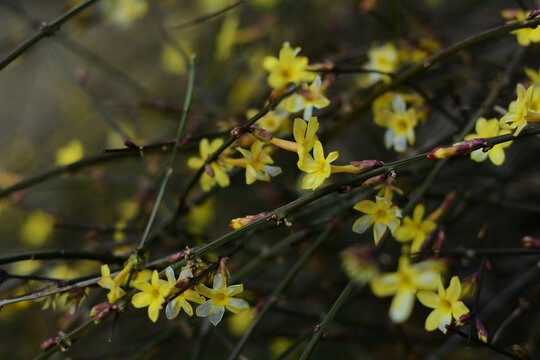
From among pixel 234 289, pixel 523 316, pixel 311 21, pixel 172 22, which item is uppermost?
pixel 172 22

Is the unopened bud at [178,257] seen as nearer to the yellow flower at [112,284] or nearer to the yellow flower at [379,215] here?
the yellow flower at [112,284]

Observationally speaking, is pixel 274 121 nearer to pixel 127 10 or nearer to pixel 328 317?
pixel 328 317

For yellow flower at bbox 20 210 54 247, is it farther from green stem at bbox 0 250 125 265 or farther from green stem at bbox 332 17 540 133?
green stem at bbox 332 17 540 133

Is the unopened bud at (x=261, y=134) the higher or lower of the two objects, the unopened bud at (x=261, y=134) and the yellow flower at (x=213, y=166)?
the lower

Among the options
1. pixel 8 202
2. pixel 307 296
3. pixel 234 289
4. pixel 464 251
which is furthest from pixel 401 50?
pixel 8 202

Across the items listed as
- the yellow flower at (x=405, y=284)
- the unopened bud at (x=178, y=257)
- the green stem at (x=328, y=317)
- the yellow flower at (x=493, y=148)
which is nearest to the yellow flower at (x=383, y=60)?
the yellow flower at (x=493, y=148)

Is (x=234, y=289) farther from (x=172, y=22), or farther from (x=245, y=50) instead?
(x=172, y=22)
